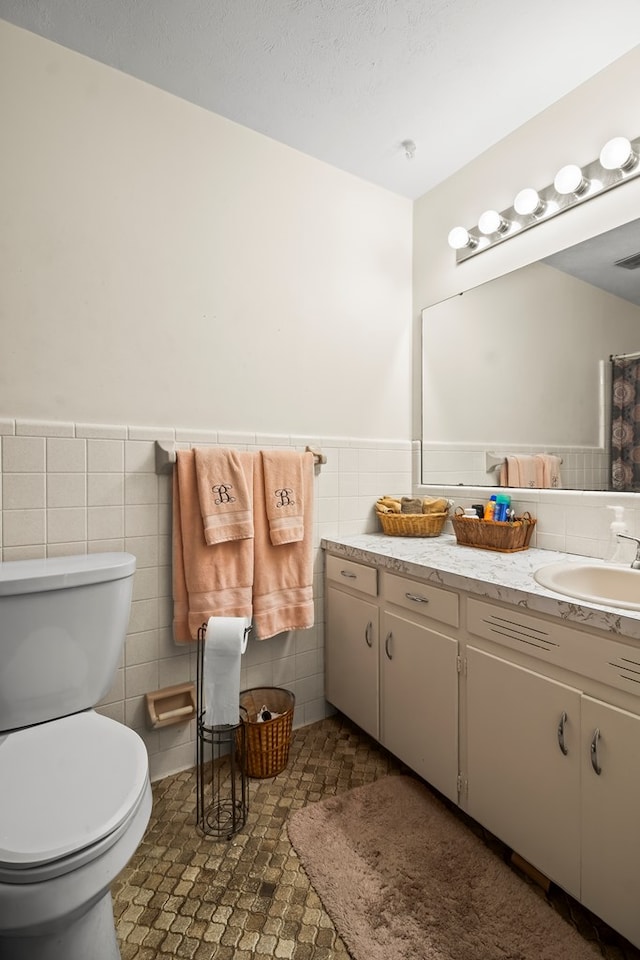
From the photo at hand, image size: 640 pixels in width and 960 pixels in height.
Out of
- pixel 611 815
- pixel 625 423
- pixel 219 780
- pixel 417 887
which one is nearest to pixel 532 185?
pixel 625 423

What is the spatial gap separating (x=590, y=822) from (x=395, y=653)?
0.70 m

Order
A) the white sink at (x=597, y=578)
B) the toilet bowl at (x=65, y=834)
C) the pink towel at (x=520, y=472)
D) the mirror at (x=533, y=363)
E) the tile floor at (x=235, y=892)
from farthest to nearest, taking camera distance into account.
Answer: the pink towel at (x=520, y=472) < the mirror at (x=533, y=363) < the white sink at (x=597, y=578) < the tile floor at (x=235, y=892) < the toilet bowl at (x=65, y=834)

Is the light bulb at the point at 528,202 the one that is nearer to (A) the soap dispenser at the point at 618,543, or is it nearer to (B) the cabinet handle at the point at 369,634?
(A) the soap dispenser at the point at 618,543

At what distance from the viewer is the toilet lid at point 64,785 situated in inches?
33.9

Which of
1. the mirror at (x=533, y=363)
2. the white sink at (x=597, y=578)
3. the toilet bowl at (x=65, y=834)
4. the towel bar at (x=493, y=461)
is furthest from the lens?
the towel bar at (x=493, y=461)

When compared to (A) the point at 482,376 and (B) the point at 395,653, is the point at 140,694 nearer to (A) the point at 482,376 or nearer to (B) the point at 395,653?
(B) the point at 395,653

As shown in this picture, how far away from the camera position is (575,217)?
1.70 metres

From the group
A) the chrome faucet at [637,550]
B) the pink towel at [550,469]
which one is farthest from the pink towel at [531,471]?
the chrome faucet at [637,550]

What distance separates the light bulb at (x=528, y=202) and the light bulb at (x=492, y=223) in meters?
0.10

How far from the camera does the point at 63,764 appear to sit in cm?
107

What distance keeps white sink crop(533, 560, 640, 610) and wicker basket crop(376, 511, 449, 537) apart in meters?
0.63

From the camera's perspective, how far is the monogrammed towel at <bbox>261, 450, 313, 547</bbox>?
1.81 metres

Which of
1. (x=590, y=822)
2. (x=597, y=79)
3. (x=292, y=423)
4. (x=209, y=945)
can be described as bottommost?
(x=209, y=945)

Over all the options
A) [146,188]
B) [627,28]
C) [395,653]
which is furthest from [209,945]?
[627,28]
